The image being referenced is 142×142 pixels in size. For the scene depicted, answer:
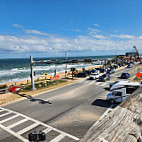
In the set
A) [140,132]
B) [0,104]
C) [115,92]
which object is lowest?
[0,104]

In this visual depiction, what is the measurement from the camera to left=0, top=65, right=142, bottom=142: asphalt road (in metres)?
8.40

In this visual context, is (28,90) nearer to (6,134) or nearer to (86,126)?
(6,134)

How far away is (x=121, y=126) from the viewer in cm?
156

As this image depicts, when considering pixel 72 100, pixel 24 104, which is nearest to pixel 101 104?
pixel 72 100

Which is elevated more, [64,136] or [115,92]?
[115,92]

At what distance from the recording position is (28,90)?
20578 mm

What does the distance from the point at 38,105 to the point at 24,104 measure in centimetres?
178

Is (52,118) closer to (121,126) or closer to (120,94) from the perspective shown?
(120,94)

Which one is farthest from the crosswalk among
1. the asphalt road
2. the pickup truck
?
the pickup truck

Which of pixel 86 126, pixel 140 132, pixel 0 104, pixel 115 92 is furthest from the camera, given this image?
pixel 0 104

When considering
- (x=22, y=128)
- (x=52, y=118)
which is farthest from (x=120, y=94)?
(x=22, y=128)

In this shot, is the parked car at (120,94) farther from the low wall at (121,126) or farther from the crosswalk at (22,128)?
the low wall at (121,126)

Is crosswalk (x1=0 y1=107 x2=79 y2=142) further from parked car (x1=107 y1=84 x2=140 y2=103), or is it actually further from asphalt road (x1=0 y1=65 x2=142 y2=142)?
parked car (x1=107 y1=84 x2=140 y2=103)

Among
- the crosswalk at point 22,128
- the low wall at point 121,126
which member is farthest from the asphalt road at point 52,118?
the low wall at point 121,126
